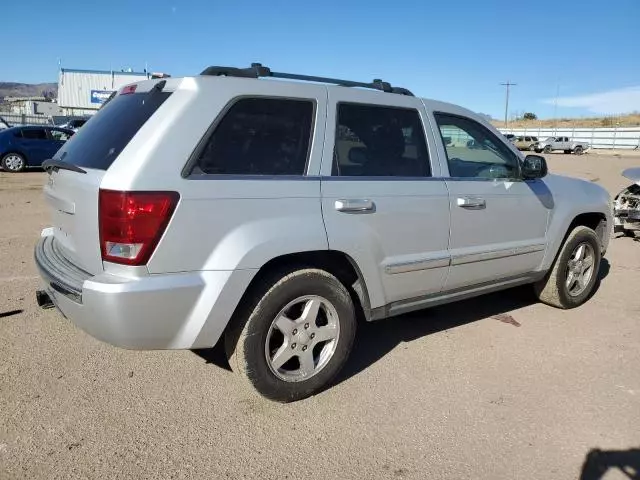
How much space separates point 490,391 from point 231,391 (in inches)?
67.1

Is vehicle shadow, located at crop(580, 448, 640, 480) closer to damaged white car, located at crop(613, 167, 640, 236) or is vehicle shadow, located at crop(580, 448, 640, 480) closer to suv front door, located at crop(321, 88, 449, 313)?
suv front door, located at crop(321, 88, 449, 313)

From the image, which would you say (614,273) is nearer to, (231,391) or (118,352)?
(231,391)

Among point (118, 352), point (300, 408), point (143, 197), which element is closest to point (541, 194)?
point (300, 408)

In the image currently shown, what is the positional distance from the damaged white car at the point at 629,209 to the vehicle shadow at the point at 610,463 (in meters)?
6.65

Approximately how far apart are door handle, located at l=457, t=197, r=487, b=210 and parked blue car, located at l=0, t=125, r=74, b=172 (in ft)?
52.8

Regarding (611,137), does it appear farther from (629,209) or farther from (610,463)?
(610,463)

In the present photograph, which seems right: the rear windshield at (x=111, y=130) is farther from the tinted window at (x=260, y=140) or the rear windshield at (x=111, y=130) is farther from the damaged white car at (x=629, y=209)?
the damaged white car at (x=629, y=209)

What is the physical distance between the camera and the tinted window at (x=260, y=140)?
2879mm

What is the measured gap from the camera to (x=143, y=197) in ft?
8.54

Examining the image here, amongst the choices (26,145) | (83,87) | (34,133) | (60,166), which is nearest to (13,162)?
(26,145)

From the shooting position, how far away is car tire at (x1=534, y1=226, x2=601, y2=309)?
4.93m

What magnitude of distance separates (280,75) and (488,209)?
1.87 meters

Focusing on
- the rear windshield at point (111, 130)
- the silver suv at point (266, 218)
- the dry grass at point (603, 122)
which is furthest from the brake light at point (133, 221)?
the dry grass at point (603, 122)

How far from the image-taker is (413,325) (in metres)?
4.61
